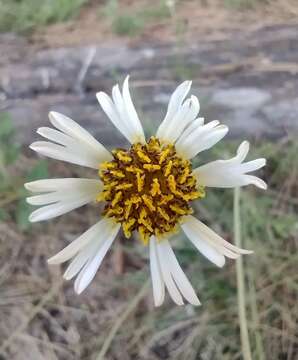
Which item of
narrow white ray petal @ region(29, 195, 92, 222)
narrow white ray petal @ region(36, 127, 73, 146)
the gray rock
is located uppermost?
the gray rock

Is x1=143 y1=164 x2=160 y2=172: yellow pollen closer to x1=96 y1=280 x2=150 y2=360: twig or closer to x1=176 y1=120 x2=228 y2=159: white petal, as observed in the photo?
x1=176 y1=120 x2=228 y2=159: white petal

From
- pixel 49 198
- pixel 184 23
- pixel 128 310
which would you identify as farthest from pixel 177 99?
pixel 184 23

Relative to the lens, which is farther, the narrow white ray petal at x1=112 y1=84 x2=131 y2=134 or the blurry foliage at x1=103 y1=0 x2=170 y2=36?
the blurry foliage at x1=103 y1=0 x2=170 y2=36

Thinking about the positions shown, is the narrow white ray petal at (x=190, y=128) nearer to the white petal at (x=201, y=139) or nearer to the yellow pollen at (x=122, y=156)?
the white petal at (x=201, y=139)

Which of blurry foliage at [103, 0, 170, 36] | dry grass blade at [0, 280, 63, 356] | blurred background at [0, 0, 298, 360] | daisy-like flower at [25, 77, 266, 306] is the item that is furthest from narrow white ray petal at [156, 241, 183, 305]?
blurry foliage at [103, 0, 170, 36]

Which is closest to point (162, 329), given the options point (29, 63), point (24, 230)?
point (24, 230)

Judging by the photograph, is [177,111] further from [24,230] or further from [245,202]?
[24,230]
